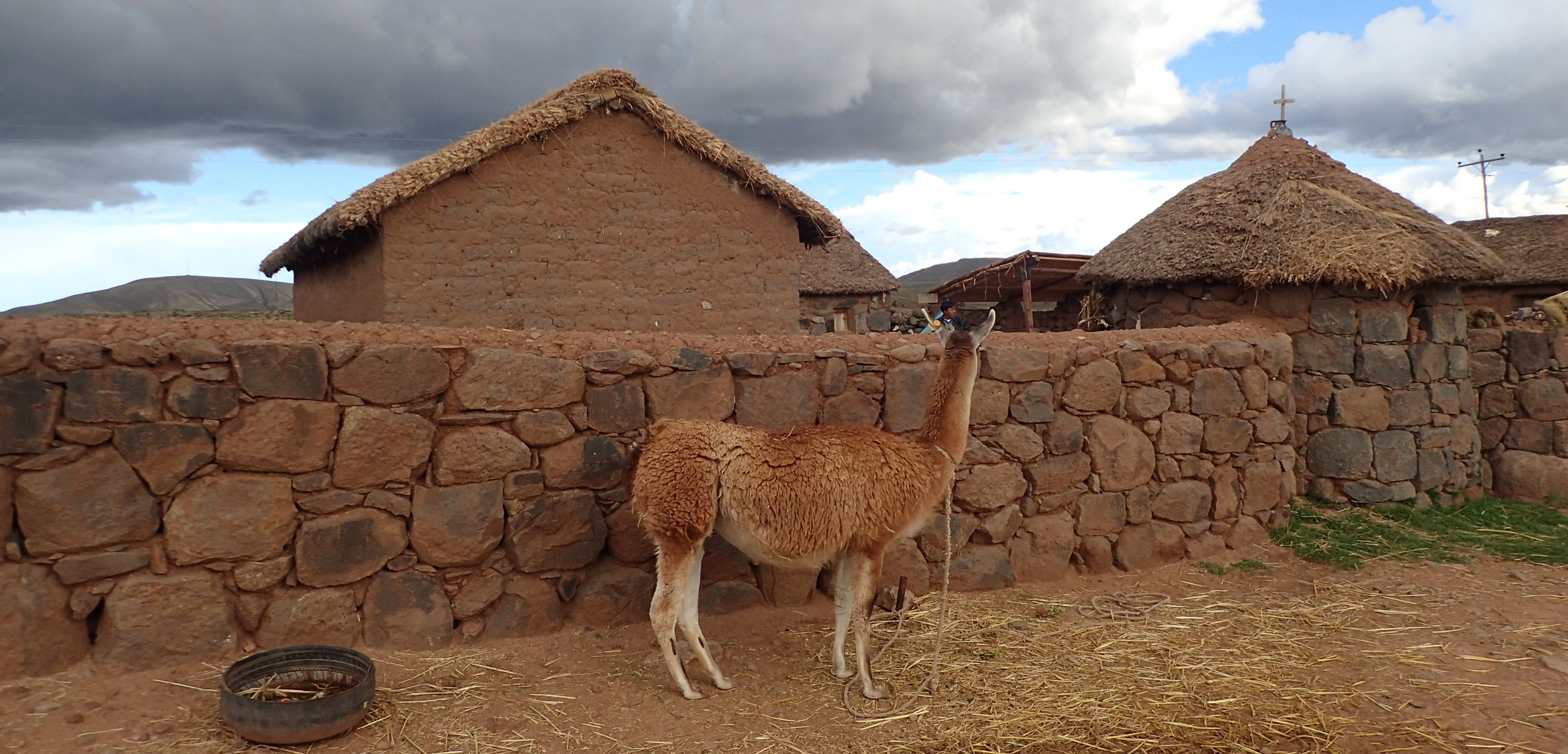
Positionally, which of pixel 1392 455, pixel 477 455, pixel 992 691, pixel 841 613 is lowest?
pixel 992 691

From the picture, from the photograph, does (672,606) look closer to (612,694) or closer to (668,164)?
(612,694)

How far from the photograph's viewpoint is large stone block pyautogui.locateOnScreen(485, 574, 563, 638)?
4.72 m

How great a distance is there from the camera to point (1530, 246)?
18938 mm

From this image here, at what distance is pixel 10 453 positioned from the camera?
3.72m

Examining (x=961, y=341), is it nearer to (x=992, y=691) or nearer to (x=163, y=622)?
(x=992, y=691)

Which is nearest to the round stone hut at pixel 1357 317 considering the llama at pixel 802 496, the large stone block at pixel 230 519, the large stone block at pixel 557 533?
the llama at pixel 802 496

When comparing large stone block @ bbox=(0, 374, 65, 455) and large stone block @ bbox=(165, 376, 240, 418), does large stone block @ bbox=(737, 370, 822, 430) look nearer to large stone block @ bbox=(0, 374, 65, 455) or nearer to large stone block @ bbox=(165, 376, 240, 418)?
large stone block @ bbox=(165, 376, 240, 418)

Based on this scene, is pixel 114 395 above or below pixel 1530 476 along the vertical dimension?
above

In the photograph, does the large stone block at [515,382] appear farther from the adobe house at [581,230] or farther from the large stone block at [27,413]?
the adobe house at [581,230]

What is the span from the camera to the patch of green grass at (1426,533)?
22.8ft

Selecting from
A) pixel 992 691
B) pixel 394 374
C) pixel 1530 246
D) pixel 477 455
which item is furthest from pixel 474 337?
pixel 1530 246

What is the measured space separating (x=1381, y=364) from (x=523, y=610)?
25.5 feet

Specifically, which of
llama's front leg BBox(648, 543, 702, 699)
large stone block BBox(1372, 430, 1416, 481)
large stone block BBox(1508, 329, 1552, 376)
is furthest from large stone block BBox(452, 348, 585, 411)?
large stone block BBox(1508, 329, 1552, 376)

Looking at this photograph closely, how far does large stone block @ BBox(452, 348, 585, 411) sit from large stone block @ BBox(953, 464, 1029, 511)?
8.72 ft
